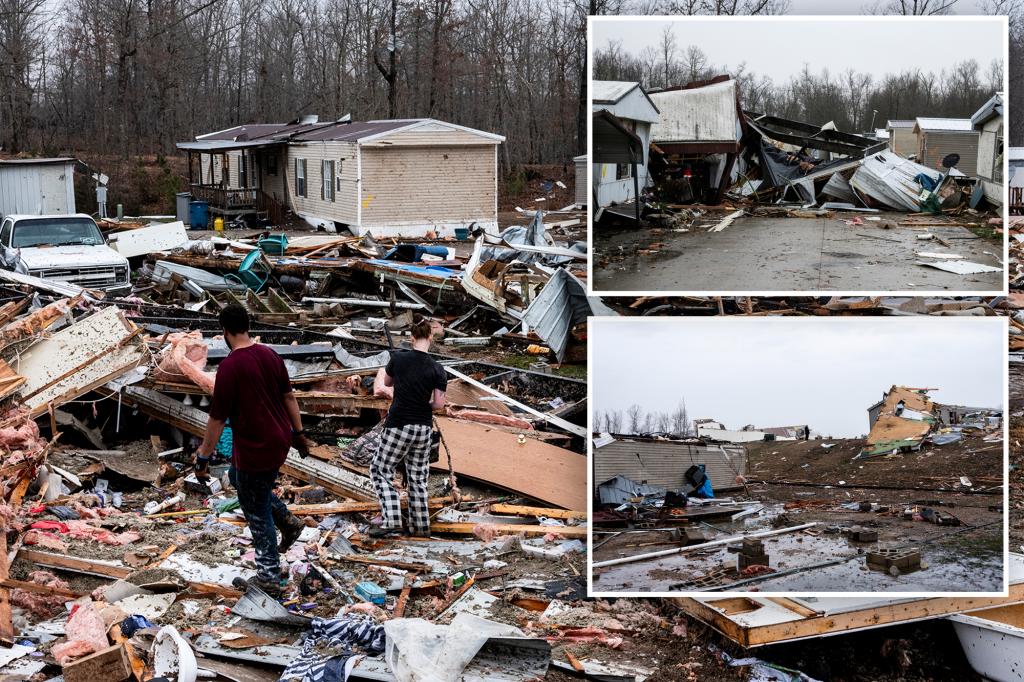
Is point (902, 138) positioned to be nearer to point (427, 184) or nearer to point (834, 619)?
point (834, 619)

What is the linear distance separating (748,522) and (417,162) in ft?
94.8

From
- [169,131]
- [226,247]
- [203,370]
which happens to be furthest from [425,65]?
[203,370]

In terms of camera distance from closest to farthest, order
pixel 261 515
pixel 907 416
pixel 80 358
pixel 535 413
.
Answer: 1. pixel 907 416
2. pixel 261 515
3. pixel 80 358
4. pixel 535 413

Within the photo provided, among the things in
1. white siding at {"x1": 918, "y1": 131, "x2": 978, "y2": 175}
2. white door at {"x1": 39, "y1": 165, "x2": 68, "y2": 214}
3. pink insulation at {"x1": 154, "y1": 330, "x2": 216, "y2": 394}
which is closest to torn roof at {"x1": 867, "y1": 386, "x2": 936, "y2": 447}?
white siding at {"x1": 918, "y1": 131, "x2": 978, "y2": 175}

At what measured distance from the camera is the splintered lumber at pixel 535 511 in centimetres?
791

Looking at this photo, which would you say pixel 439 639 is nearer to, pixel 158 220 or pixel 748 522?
pixel 748 522

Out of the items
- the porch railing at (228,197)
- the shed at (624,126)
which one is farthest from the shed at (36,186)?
the shed at (624,126)

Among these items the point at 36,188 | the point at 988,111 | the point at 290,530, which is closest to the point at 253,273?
the point at 36,188

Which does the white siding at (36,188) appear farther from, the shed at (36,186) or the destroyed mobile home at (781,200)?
the destroyed mobile home at (781,200)

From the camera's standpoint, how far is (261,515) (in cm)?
619

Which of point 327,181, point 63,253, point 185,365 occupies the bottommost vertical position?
point 185,365

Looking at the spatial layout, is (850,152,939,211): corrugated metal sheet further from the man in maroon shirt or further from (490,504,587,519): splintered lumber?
(490,504,587,519): splintered lumber

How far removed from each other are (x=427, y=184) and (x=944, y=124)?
2959 centimetres

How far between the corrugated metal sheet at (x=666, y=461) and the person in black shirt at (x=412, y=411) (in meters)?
2.92
